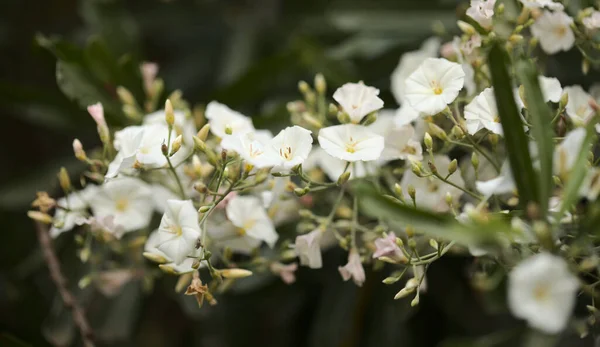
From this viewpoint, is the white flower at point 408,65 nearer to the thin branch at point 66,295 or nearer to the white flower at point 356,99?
the white flower at point 356,99

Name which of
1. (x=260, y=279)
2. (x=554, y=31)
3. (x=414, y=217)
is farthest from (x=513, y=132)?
(x=260, y=279)

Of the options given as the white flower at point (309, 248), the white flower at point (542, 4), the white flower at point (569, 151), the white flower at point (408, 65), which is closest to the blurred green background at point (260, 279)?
the white flower at point (408, 65)

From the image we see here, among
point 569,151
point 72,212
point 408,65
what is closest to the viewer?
point 569,151

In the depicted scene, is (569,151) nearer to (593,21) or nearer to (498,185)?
(498,185)

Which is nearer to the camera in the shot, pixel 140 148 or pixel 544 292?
pixel 544 292

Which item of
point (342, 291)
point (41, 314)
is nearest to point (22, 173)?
point (41, 314)

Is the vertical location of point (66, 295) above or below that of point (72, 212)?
below
